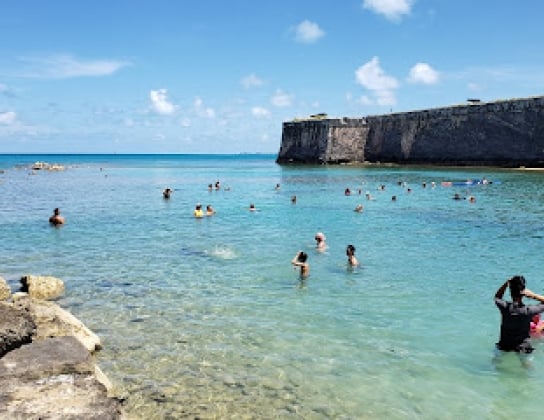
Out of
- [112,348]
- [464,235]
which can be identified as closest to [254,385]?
[112,348]

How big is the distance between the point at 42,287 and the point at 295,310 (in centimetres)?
593

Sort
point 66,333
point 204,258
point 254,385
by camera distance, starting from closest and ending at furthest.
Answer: point 254,385 → point 66,333 → point 204,258

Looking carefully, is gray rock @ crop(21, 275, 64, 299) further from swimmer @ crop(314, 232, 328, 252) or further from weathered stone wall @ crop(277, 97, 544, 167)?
weathered stone wall @ crop(277, 97, 544, 167)

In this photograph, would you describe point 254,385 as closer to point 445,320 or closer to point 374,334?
point 374,334

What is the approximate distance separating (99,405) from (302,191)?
122 ft

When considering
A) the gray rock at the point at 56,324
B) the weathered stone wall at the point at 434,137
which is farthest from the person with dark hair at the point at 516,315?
the weathered stone wall at the point at 434,137

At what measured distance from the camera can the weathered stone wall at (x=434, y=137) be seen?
59.1 meters

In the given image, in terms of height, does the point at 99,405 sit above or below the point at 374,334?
above

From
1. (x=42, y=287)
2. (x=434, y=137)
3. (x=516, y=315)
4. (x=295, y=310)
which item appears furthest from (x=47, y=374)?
(x=434, y=137)

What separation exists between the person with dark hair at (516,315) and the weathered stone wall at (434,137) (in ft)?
185

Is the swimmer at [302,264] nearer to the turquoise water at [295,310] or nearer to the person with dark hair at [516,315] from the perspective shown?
the turquoise water at [295,310]

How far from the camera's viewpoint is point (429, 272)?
563 inches

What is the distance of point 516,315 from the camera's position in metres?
8.12

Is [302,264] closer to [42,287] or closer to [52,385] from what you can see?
[42,287]
